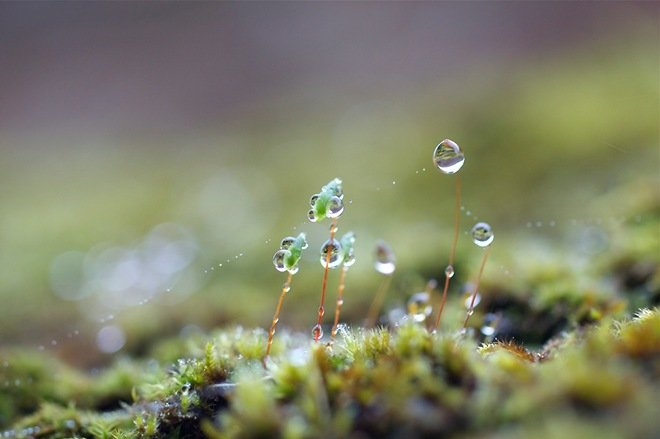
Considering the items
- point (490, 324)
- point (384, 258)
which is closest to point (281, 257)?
point (384, 258)

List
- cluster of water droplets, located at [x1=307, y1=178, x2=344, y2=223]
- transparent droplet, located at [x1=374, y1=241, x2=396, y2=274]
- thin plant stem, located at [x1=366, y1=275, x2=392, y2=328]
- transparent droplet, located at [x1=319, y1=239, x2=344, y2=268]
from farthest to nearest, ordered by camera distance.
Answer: thin plant stem, located at [x1=366, y1=275, x2=392, y2=328] → transparent droplet, located at [x1=374, y1=241, x2=396, y2=274] → transparent droplet, located at [x1=319, y1=239, x2=344, y2=268] → cluster of water droplets, located at [x1=307, y1=178, x2=344, y2=223]

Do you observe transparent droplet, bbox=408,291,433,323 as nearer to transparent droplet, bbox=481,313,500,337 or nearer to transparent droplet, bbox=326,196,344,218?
transparent droplet, bbox=481,313,500,337

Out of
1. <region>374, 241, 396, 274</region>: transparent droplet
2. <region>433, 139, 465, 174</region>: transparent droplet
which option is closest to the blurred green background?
<region>374, 241, 396, 274</region>: transparent droplet

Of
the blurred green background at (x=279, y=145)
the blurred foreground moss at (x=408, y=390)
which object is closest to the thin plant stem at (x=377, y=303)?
the blurred green background at (x=279, y=145)

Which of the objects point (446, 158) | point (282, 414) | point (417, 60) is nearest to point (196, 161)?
point (417, 60)

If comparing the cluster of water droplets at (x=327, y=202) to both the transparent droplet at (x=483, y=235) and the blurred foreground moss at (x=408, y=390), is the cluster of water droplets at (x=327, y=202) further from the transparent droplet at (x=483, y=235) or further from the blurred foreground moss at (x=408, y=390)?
the transparent droplet at (x=483, y=235)
